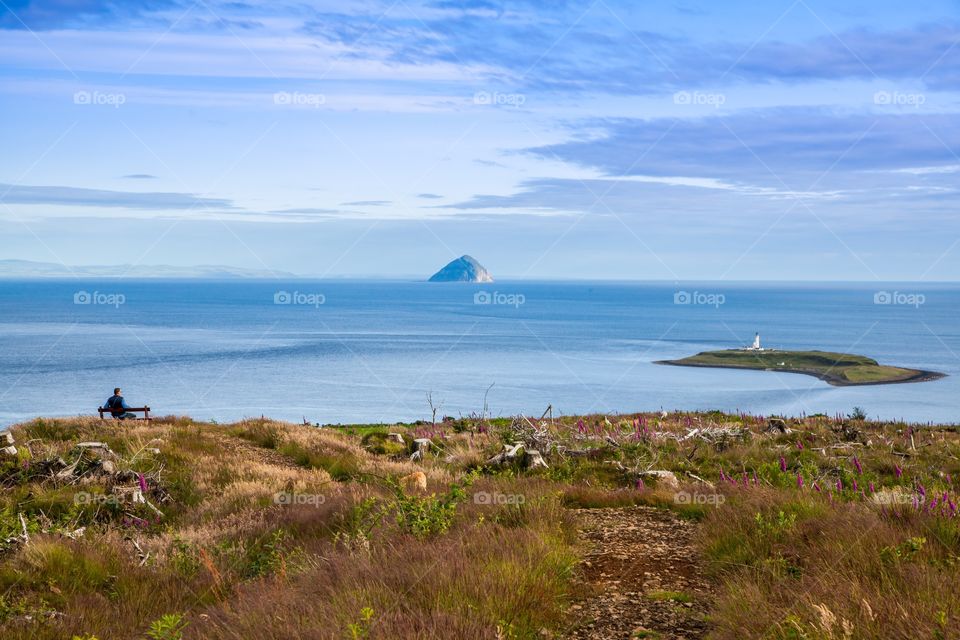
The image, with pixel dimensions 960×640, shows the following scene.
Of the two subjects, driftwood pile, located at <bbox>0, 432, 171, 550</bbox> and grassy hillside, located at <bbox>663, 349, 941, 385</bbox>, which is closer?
driftwood pile, located at <bbox>0, 432, 171, 550</bbox>

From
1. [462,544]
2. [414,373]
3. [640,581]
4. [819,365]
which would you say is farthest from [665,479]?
[819,365]

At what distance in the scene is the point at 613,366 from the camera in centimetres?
12719

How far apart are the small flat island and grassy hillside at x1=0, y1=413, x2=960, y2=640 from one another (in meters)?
102

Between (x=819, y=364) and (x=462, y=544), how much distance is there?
12597cm

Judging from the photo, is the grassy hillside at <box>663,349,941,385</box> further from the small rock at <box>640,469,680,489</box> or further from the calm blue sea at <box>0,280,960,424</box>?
the small rock at <box>640,469,680,489</box>

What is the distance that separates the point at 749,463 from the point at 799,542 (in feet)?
26.5

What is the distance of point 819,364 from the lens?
120m

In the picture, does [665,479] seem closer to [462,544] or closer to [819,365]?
[462,544]

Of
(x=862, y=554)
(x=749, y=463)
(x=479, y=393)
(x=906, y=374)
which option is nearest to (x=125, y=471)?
(x=749, y=463)

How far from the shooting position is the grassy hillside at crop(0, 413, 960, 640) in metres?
5.45

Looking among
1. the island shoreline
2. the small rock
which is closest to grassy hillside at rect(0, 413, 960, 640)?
the small rock

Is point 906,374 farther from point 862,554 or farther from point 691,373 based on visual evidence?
point 862,554

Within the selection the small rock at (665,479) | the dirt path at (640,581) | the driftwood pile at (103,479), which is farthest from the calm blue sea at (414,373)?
the dirt path at (640,581)

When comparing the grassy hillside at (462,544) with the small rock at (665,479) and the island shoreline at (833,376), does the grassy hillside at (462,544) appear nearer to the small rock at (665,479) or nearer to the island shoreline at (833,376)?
the small rock at (665,479)
